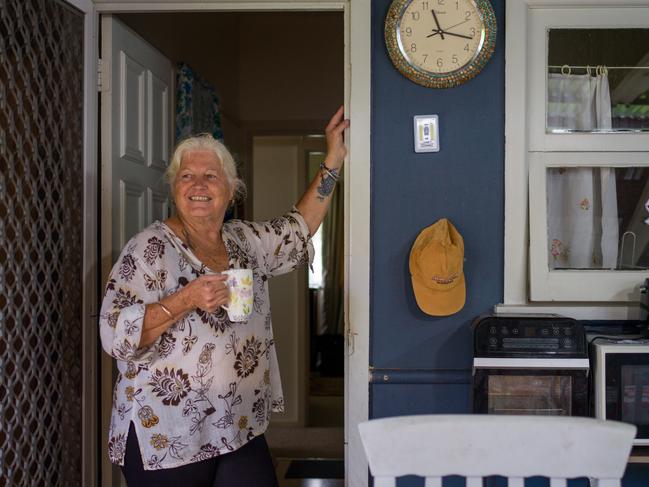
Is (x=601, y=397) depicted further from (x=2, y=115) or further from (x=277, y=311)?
(x=277, y=311)

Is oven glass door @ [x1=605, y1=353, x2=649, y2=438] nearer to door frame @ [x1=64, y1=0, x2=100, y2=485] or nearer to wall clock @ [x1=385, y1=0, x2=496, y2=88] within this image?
wall clock @ [x1=385, y1=0, x2=496, y2=88]

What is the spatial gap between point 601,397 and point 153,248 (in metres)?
1.36

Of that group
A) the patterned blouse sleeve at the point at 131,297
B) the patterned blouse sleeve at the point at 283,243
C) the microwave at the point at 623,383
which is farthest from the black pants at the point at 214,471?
the microwave at the point at 623,383

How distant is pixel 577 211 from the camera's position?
2463 mm

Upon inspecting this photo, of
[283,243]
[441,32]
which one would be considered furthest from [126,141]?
[441,32]

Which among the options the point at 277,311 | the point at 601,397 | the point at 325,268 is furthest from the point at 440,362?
the point at 325,268

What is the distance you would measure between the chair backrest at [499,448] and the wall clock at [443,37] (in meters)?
1.52

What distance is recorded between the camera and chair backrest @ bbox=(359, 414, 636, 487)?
114cm

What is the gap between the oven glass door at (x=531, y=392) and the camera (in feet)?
6.73

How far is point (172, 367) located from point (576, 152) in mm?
1550

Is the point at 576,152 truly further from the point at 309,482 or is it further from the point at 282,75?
the point at 282,75

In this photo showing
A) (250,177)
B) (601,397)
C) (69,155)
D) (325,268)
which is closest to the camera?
(601,397)

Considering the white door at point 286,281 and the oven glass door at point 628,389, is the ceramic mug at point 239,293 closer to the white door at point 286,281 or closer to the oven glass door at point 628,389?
the oven glass door at point 628,389

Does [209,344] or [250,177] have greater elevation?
[250,177]
